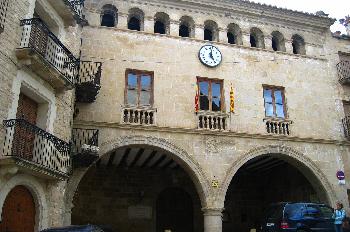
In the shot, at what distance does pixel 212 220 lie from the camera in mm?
14859

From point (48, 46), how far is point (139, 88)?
14.0 ft

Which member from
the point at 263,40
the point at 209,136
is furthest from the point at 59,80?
the point at 263,40

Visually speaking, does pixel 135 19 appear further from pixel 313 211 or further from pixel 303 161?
pixel 313 211

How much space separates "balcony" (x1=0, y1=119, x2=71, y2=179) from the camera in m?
10.2

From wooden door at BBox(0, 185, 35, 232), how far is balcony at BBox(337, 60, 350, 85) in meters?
14.3

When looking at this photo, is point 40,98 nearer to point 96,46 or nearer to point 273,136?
point 96,46

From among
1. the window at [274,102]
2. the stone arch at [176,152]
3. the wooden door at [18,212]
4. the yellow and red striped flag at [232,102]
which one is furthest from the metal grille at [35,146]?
A: the window at [274,102]

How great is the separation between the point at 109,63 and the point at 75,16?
251 centimetres

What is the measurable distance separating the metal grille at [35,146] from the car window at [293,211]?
6.95 metres

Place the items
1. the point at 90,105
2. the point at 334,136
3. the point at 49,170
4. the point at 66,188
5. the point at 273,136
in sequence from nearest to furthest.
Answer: the point at 49,170 < the point at 66,188 < the point at 90,105 < the point at 273,136 < the point at 334,136

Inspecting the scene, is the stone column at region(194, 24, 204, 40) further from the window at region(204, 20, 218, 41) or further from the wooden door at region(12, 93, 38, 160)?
the wooden door at region(12, 93, 38, 160)

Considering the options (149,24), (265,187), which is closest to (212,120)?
(149,24)

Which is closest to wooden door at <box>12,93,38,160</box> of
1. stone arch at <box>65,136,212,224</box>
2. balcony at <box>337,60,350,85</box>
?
stone arch at <box>65,136,212,224</box>

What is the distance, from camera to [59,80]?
41.0 feet
